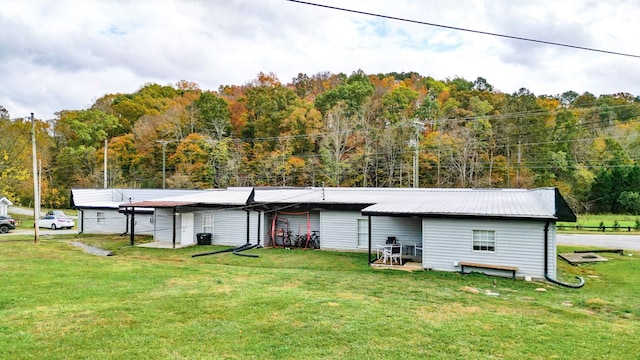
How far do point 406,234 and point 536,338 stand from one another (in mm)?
10286

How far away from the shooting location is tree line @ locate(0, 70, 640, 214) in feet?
127

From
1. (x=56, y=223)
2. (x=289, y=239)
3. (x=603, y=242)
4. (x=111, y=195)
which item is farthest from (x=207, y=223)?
(x=603, y=242)

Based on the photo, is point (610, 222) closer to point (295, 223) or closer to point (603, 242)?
point (603, 242)

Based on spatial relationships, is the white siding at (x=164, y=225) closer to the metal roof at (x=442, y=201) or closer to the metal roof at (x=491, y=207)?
the metal roof at (x=442, y=201)

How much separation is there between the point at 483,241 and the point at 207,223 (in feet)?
44.1

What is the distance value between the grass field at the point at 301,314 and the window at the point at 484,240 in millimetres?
1038

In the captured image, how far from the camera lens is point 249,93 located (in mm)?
46281

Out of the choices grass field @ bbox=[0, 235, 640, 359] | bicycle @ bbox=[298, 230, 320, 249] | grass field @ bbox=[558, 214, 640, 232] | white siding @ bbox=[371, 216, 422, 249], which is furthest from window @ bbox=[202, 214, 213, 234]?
grass field @ bbox=[558, 214, 640, 232]

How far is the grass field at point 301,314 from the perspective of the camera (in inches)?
223

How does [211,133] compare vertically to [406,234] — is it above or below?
above

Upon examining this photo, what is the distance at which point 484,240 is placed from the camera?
12961 millimetres

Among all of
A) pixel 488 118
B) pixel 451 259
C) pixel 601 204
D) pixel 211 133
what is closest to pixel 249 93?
pixel 211 133

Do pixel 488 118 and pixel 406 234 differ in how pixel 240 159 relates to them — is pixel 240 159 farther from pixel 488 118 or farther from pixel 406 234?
pixel 406 234

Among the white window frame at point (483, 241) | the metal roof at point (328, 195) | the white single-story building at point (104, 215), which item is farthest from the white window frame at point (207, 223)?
the white window frame at point (483, 241)
